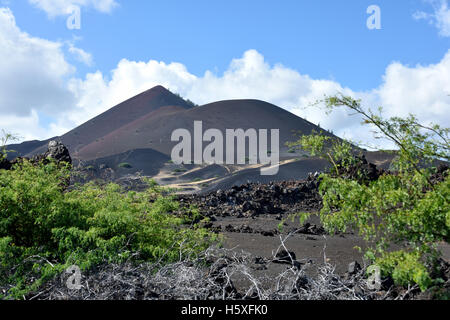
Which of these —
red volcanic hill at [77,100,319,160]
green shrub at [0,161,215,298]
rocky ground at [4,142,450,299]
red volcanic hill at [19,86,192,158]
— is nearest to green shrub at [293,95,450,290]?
rocky ground at [4,142,450,299]

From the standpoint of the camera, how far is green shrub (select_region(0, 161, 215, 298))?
437cm

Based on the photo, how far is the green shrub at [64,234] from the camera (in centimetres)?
437

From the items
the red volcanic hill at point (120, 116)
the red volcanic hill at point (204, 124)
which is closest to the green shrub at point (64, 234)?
the red volcanic hill at point (204, 124)

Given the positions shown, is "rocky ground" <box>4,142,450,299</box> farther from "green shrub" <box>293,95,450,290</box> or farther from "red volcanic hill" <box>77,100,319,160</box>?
"red volcanic hill" <box>77,100,319,160</box>

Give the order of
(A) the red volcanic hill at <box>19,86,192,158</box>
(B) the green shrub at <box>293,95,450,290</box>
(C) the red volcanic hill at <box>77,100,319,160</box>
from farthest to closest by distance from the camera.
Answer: (A) the red volcanic hill at <box>19,86,192,158</box> < (C) the red volcanic hill at <box>77,100,319,160</box> < (B) the green shrub at <box>293,95,450,290</box>

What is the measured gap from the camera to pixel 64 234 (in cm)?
474

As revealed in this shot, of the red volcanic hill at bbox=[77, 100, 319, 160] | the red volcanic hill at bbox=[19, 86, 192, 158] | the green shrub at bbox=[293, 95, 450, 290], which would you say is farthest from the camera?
the red volcanic hill at bbox=[19, 86, 192, 158]

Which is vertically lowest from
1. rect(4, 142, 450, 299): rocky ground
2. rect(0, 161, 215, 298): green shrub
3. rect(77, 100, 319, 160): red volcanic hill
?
rect(4, 142, 450, 299): rocky ground

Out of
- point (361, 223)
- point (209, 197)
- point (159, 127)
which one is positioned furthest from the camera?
point (159, 127)
